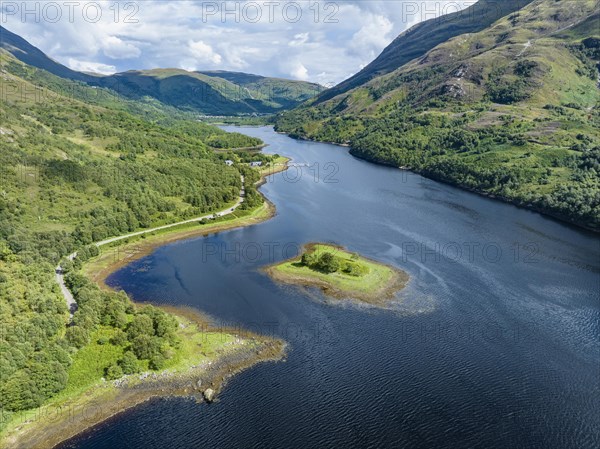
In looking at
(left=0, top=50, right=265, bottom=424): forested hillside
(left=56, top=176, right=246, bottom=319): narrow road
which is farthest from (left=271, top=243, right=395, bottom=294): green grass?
(left=56, top=176, right=246, bottom=319): narrow road

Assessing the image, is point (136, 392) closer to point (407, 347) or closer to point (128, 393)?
point (128, 393)

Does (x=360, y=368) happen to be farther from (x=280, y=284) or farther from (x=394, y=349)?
(x=280, y=284)

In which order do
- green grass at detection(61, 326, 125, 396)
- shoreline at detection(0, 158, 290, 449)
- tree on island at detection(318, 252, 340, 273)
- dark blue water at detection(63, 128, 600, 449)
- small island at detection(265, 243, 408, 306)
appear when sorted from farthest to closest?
tree on island at detection(318, 252, 340, 273), small island at detection(265, 243, 408, 306), green grass at detection(61, 326, 125, 396), dark blue water at detection(63, 128, 600, 449), shoreline at detection(0, 158, 290, 449)

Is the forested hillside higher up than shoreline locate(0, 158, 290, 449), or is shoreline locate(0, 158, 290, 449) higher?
the forested hillside

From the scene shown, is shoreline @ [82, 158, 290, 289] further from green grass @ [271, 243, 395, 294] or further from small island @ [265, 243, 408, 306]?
green grass @ [271, 243, 395, 294]

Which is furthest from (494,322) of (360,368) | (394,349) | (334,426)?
(334,426)

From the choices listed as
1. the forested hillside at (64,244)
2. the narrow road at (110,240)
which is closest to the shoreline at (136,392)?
the forested hillside at (64,244)

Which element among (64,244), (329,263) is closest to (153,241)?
(64,244)
